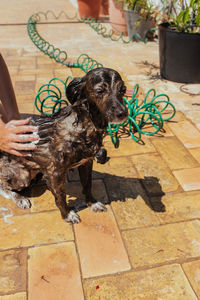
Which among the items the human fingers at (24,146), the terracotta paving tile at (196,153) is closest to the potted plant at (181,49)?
the terracotta paving tile at (196,153)

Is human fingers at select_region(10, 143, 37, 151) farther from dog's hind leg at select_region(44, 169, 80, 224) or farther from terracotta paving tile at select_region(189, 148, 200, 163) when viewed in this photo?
terracotta paving tile at select_region(189, 148, 200, 163)

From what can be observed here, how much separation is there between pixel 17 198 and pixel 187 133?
306cm

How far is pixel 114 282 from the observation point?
2.41 metres

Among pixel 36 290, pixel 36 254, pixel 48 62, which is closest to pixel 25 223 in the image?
pixel 36 254

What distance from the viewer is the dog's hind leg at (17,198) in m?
3.09

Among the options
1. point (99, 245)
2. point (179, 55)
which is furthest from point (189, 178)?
point (179, 55)

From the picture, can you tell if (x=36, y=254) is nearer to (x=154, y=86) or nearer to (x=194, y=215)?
(x=194, y=215)

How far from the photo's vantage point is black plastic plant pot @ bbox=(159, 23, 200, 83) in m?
6.11

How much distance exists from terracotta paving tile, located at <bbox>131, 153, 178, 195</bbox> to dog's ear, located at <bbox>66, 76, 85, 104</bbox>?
1.73 metres

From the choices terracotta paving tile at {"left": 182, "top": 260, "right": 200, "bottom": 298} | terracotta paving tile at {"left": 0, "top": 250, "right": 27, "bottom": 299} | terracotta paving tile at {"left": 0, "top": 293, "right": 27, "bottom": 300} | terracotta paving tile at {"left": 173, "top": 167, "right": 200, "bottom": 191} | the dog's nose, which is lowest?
terracotta paving tile at {"left": 182, "top": 260, "right": 200, "bottom": 298}

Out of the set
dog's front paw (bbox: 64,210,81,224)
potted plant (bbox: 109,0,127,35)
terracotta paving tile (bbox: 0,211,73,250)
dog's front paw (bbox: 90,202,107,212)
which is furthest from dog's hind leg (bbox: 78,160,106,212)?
potted plant (bbox: 109,0,127,35)

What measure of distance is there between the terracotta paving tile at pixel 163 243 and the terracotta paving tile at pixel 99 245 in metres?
0.11

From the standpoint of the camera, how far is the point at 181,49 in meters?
6.26

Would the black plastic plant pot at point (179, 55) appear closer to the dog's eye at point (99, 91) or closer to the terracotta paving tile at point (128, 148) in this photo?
the terracotta paving tile at point (128, 148)
